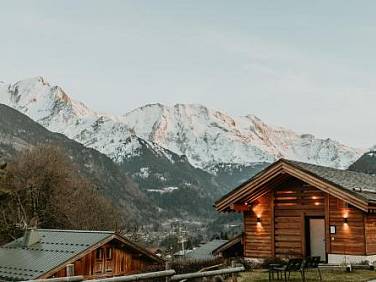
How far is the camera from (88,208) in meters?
45.1

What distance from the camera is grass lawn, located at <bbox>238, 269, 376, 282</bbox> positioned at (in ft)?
53.8

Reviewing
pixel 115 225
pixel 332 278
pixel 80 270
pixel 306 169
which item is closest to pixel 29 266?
pixel 80 270

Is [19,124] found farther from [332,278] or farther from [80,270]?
[332,278]

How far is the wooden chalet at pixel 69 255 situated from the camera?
83.2 ft

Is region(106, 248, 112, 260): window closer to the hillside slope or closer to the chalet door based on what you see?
the chalet door

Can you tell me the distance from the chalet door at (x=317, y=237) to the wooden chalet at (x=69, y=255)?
977 centimetres

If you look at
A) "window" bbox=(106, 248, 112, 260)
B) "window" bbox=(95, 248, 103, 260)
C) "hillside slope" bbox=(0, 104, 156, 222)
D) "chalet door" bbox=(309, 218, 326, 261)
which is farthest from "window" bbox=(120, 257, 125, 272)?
"hillside slope" bbox=(0, 104, 156, 222)

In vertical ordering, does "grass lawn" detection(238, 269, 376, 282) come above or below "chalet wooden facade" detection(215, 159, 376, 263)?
below

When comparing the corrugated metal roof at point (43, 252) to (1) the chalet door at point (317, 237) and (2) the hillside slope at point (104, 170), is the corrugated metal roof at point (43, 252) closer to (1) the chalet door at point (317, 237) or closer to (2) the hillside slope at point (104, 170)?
(1) the chalet door at point (317, 237)

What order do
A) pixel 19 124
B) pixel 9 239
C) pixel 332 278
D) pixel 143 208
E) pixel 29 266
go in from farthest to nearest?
pixel 19 124 → pixel 143 208 → pixel 9 239 → pixel 29 266 → pixel 332 278

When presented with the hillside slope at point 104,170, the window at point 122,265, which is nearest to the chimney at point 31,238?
the window at point 122,265

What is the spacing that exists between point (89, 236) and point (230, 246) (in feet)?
21.4

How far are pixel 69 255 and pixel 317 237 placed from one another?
10.8 m

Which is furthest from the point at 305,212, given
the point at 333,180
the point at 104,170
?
the point at 104,170
